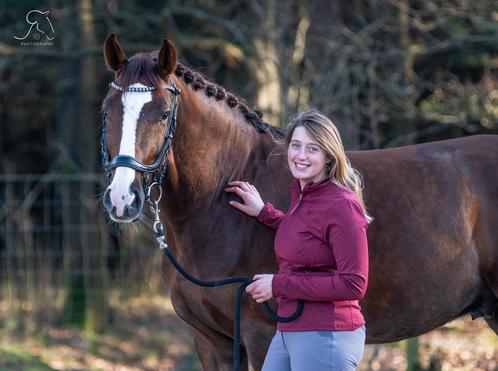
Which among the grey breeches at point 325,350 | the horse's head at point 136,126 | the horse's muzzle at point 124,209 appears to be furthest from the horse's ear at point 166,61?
the grey breeches at point 325,350

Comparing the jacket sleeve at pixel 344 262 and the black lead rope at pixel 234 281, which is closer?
the jacket sleeve at pixel 344 262

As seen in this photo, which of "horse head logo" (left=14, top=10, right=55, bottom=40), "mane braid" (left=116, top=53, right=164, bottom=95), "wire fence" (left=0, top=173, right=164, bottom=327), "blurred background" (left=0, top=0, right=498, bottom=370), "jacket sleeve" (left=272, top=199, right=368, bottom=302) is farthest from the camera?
"wire fence" (left=0, top=173, right=164, bottom=327)

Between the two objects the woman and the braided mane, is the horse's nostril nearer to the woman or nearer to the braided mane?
the braided mane

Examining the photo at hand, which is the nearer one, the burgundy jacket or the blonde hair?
the burgundy jacket

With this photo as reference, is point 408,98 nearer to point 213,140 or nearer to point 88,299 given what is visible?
point 213,140

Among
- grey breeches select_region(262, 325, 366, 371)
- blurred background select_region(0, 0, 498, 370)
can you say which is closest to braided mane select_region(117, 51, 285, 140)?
grey breeches select_region(262, 325, 366, 371)

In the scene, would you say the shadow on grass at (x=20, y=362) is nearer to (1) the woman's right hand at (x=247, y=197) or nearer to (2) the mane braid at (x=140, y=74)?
(1) the woman's right hand at (x=247, y=197)

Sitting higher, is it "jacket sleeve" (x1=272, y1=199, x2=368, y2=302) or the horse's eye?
the horse's eye

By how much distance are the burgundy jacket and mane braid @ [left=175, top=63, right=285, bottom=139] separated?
1004mm

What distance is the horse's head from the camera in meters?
3.15

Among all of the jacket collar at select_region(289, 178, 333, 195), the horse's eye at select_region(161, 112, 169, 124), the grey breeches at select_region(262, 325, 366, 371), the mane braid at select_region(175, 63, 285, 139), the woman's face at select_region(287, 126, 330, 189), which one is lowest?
the grey breeches at select_region(262, 325, 366, 371)

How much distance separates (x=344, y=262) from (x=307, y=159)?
1.54 feet

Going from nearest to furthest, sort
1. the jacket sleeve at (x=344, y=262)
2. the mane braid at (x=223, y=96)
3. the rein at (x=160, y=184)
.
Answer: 1. the jacket sleeve at (x=344, y=262)
2. the rein at (x=160, y=184)
3. the mane braid at (x=223, y=96)

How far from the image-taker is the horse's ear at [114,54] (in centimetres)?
348
